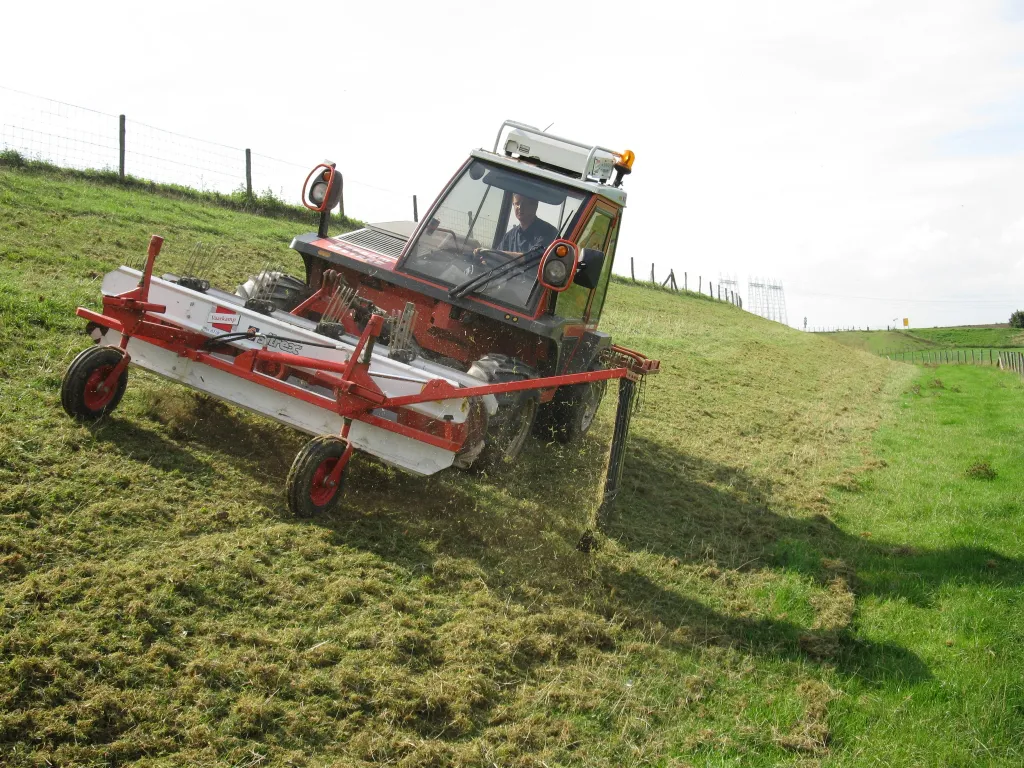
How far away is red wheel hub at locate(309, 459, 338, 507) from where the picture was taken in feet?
16.6

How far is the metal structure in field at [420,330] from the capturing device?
5254mm

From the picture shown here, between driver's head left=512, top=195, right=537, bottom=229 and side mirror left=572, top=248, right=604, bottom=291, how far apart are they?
3.46 feet

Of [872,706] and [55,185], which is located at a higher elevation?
[55,185]

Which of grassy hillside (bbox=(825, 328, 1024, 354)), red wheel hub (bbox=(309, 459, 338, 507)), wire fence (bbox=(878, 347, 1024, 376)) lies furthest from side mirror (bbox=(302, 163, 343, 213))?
grassy hillside (bbox=(825, 328, 1024, 354))

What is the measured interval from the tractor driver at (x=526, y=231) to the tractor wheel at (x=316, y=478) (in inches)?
101

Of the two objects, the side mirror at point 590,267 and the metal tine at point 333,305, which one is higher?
the side mirror at point 590,267

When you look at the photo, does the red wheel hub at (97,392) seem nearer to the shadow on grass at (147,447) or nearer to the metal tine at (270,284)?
the shadow on grass at (147,447)

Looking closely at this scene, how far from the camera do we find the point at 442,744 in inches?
136

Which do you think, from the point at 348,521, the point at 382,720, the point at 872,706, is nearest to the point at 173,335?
the point at 348,521

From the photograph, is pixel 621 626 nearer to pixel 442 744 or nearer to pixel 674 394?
pixel 442 744

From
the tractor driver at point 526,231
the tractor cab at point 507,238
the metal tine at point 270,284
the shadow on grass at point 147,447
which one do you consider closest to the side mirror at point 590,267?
the tractor cab at point 507,238

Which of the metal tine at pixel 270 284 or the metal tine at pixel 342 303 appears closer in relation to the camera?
the metal tine at pixel 342 303

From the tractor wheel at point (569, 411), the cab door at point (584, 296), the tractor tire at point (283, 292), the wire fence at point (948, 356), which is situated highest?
the wire fence at point (948, 356)

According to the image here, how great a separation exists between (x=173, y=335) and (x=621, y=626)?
3.07m
